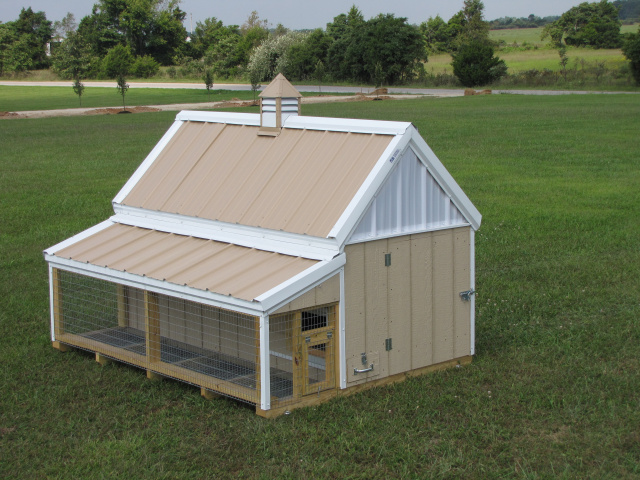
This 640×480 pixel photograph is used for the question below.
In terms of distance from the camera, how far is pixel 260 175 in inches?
395

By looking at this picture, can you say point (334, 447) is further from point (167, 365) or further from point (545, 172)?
point (545, 172)

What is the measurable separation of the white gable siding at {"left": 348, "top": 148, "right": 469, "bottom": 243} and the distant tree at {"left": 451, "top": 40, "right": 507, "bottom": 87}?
60687mm

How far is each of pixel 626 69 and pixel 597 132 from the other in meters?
32.1

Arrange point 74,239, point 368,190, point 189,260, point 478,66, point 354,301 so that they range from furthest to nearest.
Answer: point 478,66, point 74,239, point 189,260, point 354,301, point 368,190

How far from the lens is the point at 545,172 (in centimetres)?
2533

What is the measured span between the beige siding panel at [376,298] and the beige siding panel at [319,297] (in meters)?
0.45

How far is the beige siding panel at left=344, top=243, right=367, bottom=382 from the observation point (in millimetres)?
8891

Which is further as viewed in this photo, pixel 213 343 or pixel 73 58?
pixel 73 58

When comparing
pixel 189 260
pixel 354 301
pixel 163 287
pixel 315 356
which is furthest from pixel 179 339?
pixel 354 301

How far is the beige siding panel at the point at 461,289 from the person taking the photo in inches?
391

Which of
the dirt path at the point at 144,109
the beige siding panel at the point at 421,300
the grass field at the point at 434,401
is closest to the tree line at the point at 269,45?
the dirt path at the point at 144,109

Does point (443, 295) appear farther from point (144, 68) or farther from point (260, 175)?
point (144, 68)

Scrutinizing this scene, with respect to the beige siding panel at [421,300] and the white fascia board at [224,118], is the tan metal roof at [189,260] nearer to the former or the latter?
the beige siding panel at [421,300]

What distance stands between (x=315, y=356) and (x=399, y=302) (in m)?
1.09
